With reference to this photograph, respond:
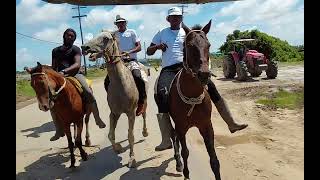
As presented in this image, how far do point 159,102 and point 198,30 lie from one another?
1767 mm

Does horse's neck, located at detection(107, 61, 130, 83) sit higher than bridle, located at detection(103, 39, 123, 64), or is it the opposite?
bridle, located at detection(103, 39, 123, 64)

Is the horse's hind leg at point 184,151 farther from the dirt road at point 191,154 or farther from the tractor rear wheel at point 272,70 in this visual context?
the tractor rear wheel at point 272,70

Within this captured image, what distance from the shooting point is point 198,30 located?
541 centimetres

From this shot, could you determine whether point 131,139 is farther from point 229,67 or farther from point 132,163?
point 229,67

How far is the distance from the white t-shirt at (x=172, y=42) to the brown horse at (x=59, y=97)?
2.00 metres

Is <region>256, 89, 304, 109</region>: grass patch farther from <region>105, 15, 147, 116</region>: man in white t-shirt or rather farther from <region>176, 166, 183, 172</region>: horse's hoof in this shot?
<region>176, 166, 183, 172</region>: horse's hoof

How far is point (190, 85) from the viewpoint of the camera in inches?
226

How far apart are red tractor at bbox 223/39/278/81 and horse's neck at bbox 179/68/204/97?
17.3 meters

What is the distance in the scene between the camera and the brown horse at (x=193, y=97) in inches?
203

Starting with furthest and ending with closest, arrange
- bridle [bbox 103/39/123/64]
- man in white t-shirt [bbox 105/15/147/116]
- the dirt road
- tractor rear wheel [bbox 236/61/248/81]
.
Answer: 1. tractor rear wheel [bbox 236/61/248/81]
2. man in white t-shirt [bbox 105/15/147/116]
3. bridle [bbox 103/39/123/64]
4. the dirt road

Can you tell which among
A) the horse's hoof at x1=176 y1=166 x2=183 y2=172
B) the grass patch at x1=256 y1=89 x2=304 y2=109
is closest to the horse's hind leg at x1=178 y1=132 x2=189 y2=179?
the horse's hoof at x1=176 y1=166 x2=183 y2=172

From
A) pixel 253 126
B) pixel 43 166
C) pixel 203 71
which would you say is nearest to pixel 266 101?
pixel 253 126

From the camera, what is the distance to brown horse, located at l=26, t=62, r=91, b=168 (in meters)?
6.74
